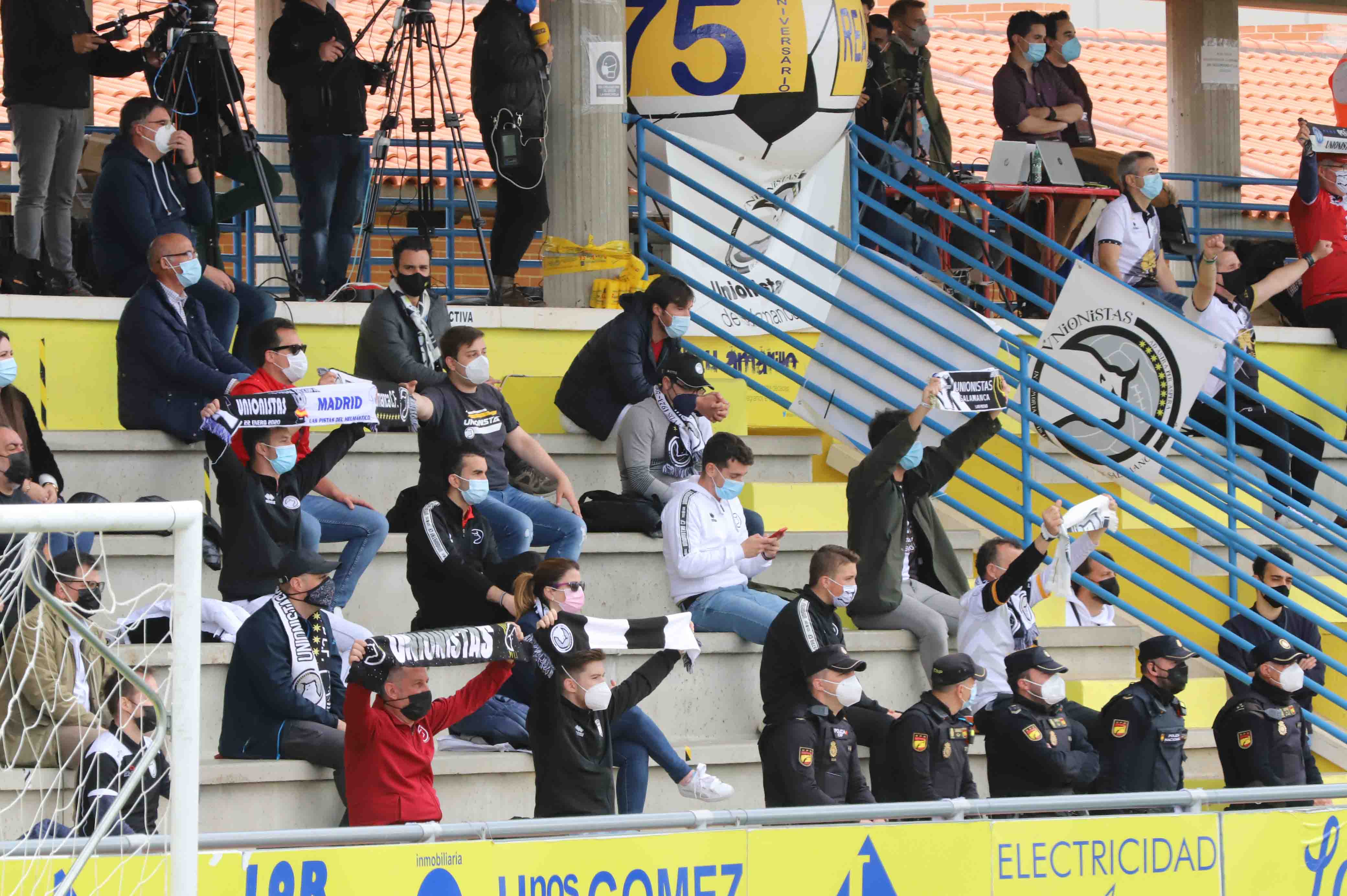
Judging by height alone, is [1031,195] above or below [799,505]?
above

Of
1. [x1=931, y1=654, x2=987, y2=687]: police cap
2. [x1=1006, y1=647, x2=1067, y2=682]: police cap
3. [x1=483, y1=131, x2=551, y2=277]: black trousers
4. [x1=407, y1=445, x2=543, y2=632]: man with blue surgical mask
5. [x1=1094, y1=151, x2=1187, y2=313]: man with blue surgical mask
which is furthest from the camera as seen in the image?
[x1=1094, y1=151, x2=1187, y2=313]: man with blue surgical mask

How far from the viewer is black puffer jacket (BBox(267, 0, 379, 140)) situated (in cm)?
1105

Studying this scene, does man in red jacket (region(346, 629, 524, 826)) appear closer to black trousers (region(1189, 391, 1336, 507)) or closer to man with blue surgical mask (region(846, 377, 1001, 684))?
man with blue surgical mask (region(846, 377, 1001, 684))

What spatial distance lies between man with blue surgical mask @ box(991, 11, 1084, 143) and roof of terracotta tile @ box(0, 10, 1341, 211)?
4542mm

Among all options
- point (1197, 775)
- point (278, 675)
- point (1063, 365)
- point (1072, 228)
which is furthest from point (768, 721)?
point (1072, 228)

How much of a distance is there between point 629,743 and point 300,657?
1.32 meters

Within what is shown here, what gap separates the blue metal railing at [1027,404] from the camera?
10.3m

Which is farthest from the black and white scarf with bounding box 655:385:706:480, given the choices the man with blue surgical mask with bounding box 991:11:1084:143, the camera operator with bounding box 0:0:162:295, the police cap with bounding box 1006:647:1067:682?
the man with blue surgical mask with bounding box 991:11:1084:143

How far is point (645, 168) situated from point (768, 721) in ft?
15.8

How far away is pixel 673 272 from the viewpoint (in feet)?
40.1

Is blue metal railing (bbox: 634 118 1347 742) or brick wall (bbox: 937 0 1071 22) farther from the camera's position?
brick wall (bbox: 937 0 1071 22)

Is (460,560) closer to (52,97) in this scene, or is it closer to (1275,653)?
(1275,653)

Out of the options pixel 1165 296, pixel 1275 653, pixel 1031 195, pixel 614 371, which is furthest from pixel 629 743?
pixel 1031 195

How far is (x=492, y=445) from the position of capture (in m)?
9.50
